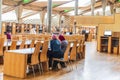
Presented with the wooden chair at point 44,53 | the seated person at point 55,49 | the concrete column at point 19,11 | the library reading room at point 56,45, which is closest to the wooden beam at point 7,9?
the library reading room at point 56,45

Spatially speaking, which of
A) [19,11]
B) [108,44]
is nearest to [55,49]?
[108,44]

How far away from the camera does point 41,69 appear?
6.86 metres

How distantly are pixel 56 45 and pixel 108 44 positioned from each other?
7.22 metres

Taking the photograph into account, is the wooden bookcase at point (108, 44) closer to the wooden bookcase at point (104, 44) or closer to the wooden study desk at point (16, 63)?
the wooden bookcase at point (104, 44)

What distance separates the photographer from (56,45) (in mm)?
6855

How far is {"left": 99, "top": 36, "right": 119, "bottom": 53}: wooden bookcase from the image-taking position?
1336 cm

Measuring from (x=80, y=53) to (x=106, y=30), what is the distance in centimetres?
441

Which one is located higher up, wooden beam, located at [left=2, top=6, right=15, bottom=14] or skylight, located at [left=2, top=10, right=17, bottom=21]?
wooden beam, located at [left=2, top=6, right=15, bottom=14]

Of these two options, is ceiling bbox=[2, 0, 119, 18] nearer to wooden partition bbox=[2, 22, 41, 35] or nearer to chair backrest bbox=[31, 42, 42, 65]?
wooden partition bbox=[2, 22, 41, 35]

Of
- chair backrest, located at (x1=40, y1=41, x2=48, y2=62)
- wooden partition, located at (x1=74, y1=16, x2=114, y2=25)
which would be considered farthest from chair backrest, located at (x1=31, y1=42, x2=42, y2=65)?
wooden partition, located at (x1=74, y1=16, x2=114, y2=25)

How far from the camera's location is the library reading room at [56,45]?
6.07 meters

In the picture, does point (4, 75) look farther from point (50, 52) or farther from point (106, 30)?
point (106, 30)

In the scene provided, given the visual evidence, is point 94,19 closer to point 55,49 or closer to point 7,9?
point 55,49

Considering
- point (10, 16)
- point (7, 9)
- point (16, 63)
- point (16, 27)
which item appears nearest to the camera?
point (16, 63)
